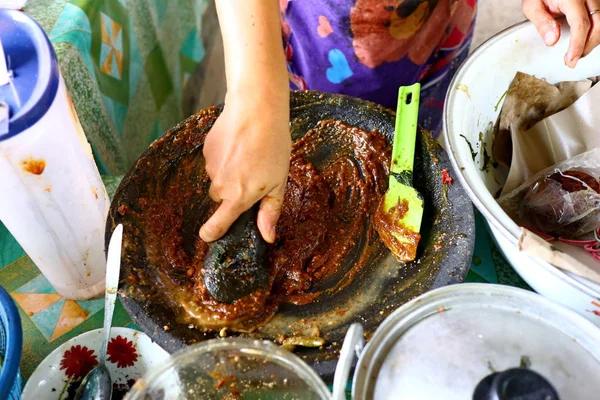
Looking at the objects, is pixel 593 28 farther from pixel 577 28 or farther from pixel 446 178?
pixel 446 178

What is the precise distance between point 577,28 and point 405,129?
0.36 metres

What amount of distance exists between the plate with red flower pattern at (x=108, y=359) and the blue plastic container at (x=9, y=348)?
6cm

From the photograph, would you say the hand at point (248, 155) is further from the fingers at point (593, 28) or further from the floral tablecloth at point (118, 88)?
the fingers at point (593, 28)

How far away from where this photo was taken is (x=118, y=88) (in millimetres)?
1483

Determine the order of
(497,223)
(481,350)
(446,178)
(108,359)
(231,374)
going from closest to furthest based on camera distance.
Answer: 1. (481,350)
2. (231,374)
3. (497,223)
4. (108,359)
5. (446,178)

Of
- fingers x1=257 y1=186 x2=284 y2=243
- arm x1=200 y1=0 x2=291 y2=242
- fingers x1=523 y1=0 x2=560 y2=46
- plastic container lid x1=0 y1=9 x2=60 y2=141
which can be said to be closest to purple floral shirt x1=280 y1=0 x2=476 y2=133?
fingers x1=523 y1=0 x2=560 y2=46

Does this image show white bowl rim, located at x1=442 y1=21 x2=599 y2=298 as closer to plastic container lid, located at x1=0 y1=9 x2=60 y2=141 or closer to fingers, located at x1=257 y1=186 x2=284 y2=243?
fingers, located at x1=257 y1=186 x2=284 y2=243

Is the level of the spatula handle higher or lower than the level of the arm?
lower

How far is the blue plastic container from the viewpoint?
651 mm

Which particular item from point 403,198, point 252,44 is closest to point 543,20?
point 403,198

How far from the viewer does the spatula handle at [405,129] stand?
98 cm

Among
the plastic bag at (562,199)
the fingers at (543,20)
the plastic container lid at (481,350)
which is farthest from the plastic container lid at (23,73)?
the fingers at (543,20)

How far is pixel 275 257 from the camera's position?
95 centimetres

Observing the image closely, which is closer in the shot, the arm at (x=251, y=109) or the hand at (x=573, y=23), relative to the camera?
the arm at (x=251, y=109)
